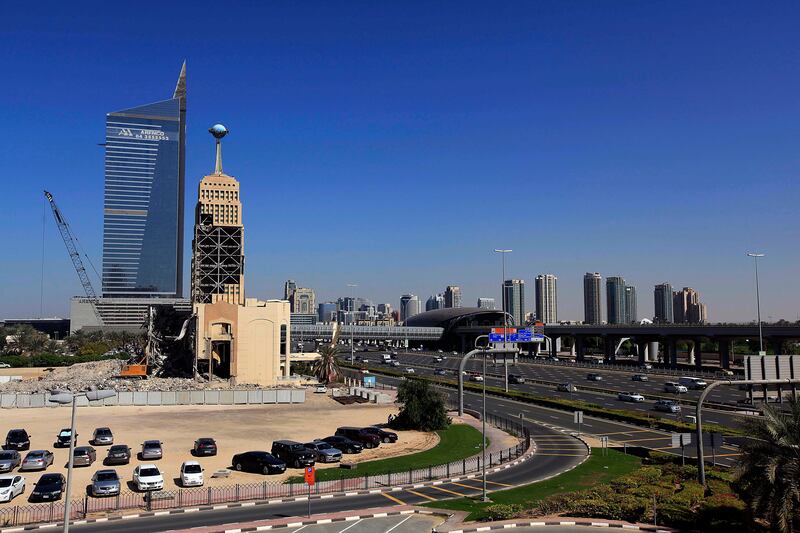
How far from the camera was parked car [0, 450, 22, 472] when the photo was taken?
4284 centimetres

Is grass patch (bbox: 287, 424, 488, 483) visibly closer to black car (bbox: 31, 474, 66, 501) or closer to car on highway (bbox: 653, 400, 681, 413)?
black car (bbox: 31, 474, 66, 501)

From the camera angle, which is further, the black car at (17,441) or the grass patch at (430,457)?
the black car at (17,441)

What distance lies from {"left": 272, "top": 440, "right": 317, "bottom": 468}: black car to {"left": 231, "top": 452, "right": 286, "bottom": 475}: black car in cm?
156

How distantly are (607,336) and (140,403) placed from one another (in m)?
120

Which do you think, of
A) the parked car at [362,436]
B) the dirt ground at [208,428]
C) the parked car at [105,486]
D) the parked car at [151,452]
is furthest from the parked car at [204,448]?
the parked car at [105,486]

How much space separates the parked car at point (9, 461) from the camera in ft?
141

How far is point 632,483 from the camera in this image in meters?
36.6

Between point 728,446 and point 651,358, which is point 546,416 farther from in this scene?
point 651,358

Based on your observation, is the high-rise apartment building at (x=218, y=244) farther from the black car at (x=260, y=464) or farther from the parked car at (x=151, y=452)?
the black car at (x=260, y=464)

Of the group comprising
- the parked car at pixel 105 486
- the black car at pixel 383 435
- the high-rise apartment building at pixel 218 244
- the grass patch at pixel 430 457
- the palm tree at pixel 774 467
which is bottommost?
the grass patch at pixel 430 457

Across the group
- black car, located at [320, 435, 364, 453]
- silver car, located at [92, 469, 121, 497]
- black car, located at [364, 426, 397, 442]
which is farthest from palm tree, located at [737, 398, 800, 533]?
black car, located at [364, 426, 397, 442]

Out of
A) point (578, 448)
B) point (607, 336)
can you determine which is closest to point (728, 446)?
point (578, 448)

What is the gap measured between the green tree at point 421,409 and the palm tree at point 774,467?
36.4m

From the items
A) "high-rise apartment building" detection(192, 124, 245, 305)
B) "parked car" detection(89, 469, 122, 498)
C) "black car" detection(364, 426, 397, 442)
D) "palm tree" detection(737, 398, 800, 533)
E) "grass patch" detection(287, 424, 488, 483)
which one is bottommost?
"grass patch" detection(287, 424, 488, 483)
